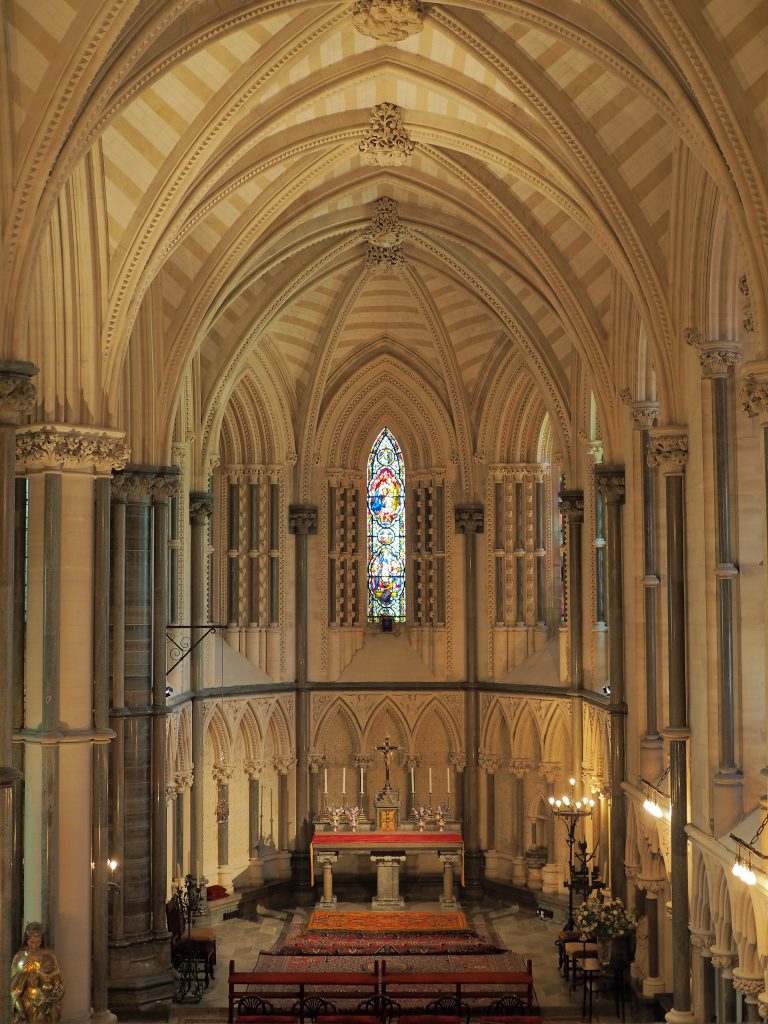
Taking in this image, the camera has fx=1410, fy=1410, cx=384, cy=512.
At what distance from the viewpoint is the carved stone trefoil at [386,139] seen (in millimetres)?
22625

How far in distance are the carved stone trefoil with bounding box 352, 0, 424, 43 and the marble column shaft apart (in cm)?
1179

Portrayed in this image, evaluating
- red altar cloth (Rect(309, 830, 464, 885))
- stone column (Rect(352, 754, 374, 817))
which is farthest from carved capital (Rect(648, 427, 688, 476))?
stone column (Rect(352, 754, 374, 817))

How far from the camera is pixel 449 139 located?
74.1 feet

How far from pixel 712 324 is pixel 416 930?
14.0m

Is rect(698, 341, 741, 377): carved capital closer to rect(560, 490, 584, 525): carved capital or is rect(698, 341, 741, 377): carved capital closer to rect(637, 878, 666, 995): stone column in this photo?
rect(637, 878, 666, 995): stone column

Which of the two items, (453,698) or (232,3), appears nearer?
(232,3)

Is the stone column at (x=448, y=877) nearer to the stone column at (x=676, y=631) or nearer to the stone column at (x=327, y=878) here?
the stone column at (x=327, y=878)

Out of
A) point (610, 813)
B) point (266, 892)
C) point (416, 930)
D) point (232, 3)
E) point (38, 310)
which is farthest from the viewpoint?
point (266, 892)

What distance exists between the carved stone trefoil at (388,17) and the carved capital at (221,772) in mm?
16204

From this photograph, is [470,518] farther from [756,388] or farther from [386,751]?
[756,388]

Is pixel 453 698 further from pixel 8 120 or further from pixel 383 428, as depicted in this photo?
pixel 8 120

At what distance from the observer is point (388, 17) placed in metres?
19.0

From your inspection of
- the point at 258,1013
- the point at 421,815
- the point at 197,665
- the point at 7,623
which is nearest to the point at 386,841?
the point at 421,815

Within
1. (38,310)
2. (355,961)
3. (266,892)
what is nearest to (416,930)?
(355,961)
